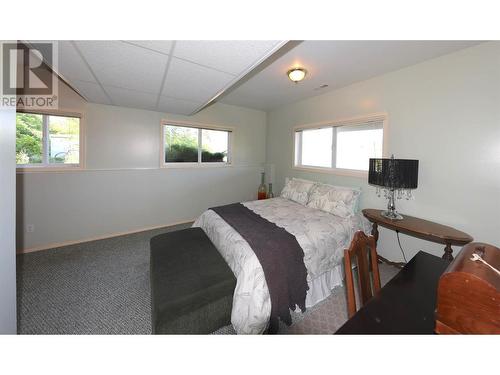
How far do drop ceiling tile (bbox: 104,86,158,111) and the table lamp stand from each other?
300 centimetres

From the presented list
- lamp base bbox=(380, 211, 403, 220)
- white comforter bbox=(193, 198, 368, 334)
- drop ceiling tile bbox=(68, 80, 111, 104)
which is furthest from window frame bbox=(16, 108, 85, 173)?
lamp base bbox=(380, 211, 403, 220)

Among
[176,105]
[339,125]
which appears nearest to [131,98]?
[176,105]

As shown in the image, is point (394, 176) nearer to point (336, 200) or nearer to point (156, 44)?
point (336, 200)

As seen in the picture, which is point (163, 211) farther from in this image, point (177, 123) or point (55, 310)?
point (55, 310)

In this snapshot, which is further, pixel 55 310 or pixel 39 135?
pixel 39 135

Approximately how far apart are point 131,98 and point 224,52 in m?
1.90

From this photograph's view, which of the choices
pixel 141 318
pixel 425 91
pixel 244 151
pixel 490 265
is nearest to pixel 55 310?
pixel 141 318

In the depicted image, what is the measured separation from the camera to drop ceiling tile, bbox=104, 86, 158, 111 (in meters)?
2.47

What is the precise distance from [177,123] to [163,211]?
66.9 inches

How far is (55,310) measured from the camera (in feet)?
5.71

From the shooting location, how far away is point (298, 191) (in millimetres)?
3295

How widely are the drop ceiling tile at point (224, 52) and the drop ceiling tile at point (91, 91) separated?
4.68 ft

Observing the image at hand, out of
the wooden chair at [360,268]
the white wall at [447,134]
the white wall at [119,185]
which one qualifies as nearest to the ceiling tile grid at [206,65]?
the white wall at [447,134]
